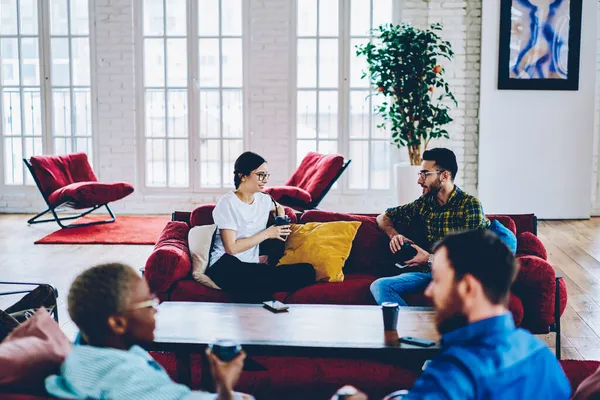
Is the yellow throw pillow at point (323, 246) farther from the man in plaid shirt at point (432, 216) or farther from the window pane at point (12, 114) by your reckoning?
the window pane at point (12, 114)

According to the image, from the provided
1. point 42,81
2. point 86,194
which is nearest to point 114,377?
point 86,194

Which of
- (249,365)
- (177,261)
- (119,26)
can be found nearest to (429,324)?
(249,365)

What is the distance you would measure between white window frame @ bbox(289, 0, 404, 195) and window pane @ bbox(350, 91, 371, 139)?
5 centimetres

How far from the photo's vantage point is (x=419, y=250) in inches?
165

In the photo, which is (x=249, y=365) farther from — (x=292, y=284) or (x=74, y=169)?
(x=74, y=169)

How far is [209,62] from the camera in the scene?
885 cm

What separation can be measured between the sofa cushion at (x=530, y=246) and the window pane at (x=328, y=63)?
4782 mm

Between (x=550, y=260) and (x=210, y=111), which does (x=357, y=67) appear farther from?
(x=550, y=260)

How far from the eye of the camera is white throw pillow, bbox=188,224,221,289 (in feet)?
13.7

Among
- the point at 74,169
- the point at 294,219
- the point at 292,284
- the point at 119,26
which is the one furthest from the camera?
the point at 119,26

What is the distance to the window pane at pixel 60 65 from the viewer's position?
8.89 meters

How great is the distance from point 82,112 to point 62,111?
9.1 inches

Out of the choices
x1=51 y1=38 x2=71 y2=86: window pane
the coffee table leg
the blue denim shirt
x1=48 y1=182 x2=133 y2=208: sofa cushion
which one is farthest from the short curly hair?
x1=51 y1=38 x2=71 y2=86: window pane

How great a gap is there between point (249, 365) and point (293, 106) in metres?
5.42
